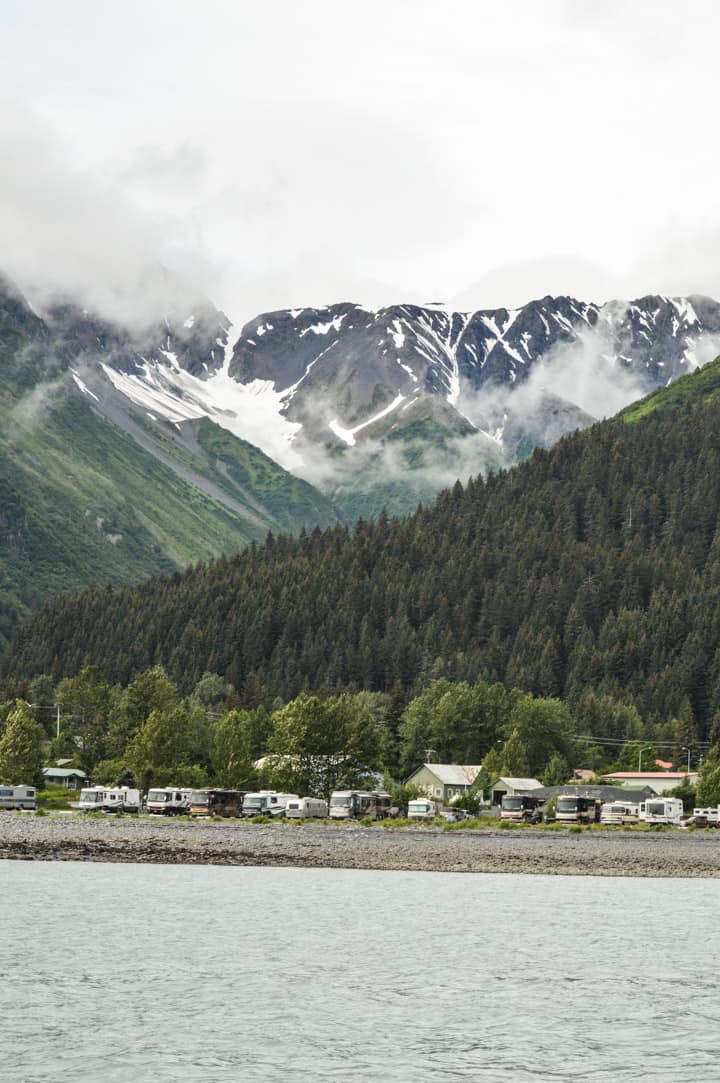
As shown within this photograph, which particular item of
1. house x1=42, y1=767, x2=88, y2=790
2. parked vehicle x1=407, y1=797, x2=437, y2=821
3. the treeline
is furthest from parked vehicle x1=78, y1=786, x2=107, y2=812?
house x1=42, y1=767, x2=88, y2=790

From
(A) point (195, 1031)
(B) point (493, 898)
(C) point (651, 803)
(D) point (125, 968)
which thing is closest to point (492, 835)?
(C) point (651, 803)

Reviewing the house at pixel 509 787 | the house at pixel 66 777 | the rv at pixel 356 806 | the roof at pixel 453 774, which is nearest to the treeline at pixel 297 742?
the house at pixel 66 777

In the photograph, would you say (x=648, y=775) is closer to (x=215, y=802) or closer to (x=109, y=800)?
(x=215, y=802)

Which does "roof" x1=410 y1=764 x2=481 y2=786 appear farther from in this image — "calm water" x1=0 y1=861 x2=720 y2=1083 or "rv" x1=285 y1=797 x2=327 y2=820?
"calm water" x1=0 y1=861 x2=720 y2=1083

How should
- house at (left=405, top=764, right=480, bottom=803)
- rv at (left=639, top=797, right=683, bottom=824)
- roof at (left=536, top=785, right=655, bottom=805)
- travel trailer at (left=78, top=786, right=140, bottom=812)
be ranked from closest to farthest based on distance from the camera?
travel trailer at (left=78, top=786, right=140, bottom=812), rv at (left=639, top=797, right=683, bottom=824), roof at (left=536, top=785, right=655, bottom=805), house at (left=405, top=764, right=480, bottom=803)

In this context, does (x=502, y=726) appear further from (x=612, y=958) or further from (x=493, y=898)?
(x=612, y=958)

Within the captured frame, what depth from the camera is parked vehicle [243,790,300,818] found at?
144312mm

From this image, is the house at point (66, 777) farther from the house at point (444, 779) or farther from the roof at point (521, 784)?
the roof at point (521, 784)

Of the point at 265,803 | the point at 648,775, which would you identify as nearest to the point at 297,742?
the point at 265,803

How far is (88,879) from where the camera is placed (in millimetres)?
77562

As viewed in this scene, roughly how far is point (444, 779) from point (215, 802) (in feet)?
155

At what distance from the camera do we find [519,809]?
152 meters

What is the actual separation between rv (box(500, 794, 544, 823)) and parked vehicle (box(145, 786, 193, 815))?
32844mm

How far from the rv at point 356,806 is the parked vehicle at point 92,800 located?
22.8 meters
